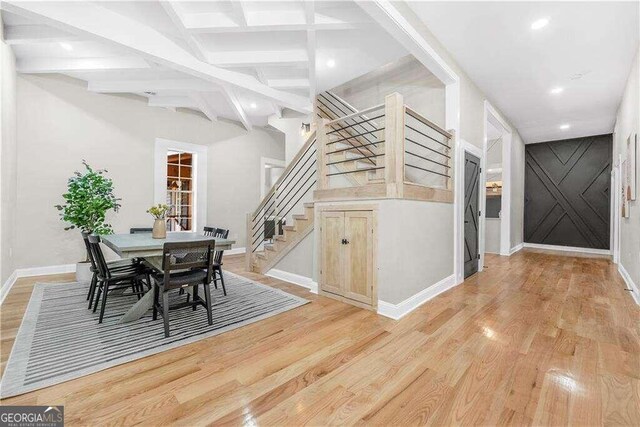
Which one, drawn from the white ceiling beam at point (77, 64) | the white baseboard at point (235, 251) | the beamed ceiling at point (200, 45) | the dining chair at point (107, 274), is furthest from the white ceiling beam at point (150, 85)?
the white baseboard at point (235, 251)

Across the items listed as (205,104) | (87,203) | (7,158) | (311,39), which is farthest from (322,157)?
(7,158)

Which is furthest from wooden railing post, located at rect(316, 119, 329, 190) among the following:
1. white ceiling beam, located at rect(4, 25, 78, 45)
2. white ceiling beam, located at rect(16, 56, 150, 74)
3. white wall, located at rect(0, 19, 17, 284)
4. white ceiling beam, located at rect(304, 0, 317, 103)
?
white wall, located at rect(0, 19, 17, 284)

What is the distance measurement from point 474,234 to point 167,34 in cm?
538

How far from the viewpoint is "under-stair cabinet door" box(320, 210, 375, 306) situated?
2.98 metres

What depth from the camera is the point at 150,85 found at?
4.45 m

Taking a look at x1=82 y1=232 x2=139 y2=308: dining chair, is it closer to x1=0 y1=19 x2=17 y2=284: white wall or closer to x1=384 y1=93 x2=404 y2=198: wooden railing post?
x1=0 y1=19 x2=17 y2=284: white wall

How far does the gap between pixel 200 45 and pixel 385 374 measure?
4097mm

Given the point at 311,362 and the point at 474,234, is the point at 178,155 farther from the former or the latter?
the point at 474,234

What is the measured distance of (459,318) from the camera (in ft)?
9.11

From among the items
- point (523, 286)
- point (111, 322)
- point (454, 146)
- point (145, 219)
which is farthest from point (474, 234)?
point (145, 219)

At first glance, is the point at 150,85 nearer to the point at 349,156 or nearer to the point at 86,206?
the point at 86,206

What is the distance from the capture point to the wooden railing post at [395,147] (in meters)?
2.83

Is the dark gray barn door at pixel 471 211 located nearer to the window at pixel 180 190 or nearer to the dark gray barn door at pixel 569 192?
the dark gray barn door at pixel 569 192

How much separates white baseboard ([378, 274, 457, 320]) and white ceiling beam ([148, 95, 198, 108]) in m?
5.05
